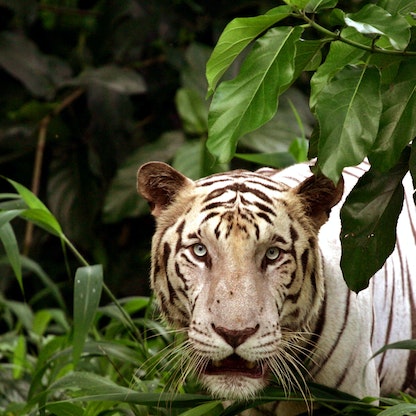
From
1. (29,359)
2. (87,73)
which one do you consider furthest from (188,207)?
(87,73)

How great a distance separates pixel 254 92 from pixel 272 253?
0.52m

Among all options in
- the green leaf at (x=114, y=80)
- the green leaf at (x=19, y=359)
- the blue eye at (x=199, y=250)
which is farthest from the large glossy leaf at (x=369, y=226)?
the green leaf at (x=114, y=80)

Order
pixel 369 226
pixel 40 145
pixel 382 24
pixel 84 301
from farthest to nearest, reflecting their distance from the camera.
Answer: pixel 40 145
pixel 84 301
pixel 369 226
pixel 382 24

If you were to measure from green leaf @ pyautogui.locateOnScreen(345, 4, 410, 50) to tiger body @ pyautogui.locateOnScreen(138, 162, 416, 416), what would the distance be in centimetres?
62

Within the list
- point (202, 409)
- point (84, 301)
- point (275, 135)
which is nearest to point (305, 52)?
point (202, 409)

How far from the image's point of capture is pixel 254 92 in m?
1.88

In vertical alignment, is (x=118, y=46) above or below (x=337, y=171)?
above

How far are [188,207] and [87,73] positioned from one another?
2637 millimetres

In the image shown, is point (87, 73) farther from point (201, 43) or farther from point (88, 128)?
point (201, 43)

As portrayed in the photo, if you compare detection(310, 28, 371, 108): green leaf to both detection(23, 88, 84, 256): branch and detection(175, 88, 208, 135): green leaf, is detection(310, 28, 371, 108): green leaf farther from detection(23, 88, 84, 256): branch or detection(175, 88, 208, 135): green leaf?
detection(23, 88, 84, 256): branch

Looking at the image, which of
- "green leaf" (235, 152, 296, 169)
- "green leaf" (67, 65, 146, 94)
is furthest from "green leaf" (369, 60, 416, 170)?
"green leaf" (67, 65, 146, 94)

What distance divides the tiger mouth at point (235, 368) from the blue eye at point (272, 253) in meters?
0.23

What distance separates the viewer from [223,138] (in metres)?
1.89

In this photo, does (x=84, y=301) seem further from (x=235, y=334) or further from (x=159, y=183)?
(x=235, y=334)
